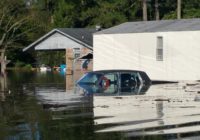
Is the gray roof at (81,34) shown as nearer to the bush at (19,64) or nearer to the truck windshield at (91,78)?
the bush at (19,64)

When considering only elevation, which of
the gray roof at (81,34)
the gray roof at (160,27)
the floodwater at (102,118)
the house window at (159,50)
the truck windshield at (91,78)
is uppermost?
the gray roof at (81,34)

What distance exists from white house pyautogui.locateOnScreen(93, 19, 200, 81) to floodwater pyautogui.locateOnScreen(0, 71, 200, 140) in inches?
529

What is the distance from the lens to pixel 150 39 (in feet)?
130

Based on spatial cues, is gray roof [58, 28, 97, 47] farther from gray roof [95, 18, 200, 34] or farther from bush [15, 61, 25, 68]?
bush [15, 61, 25, 68]

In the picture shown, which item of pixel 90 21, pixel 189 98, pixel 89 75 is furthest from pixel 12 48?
pixel 189 98

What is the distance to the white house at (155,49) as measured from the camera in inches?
1485

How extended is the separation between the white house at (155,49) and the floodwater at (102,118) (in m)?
13.4

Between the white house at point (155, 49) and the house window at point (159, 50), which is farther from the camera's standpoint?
the house window at point (159, 50)

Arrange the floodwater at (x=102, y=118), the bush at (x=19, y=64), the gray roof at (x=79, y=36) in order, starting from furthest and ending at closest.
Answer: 1. the bush at (x=19, y=64)
2. the gray roof at (x=79, y=36)
3. the floodwater at (x=102, y=118)

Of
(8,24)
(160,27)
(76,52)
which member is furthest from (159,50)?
(8,24)

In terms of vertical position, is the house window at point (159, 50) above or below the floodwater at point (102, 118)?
above

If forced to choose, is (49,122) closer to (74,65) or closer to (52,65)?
(74,65)

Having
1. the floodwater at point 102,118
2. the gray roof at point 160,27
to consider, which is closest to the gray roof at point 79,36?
the gray roof at point 160,27

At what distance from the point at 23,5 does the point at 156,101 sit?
65086 millimetres
